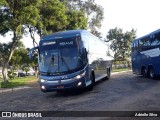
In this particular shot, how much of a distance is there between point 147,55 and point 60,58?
1009 centimetres

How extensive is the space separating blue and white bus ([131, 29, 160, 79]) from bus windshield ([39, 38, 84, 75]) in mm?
8129

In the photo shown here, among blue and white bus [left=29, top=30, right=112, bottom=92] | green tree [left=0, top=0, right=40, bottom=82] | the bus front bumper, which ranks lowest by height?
the bus front bumper

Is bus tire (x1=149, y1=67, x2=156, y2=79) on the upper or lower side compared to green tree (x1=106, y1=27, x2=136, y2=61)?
lower

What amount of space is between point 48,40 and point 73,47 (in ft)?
4.89

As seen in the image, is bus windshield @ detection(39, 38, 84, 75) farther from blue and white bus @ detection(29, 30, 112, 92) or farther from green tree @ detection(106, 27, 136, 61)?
green tree @ detection(106, 27, 136, 61)

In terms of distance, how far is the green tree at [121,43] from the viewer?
69438 millimetres

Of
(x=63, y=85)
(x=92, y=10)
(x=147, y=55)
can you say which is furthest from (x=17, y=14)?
(x=92, y=10)

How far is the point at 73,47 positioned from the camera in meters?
15.4

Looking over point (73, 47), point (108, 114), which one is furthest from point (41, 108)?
point (73, 47)

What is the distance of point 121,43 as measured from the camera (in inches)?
2766

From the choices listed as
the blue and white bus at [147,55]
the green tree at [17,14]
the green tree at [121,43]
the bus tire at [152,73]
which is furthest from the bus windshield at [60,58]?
the green tree at [121,43]

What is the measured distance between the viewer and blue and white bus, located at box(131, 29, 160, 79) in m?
21.3

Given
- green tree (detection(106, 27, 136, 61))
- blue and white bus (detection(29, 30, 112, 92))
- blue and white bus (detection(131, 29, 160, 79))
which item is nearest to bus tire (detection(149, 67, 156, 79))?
blue and white bus (detection(131, 29, 160, 79))

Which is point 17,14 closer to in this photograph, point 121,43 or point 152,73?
point 152,73
